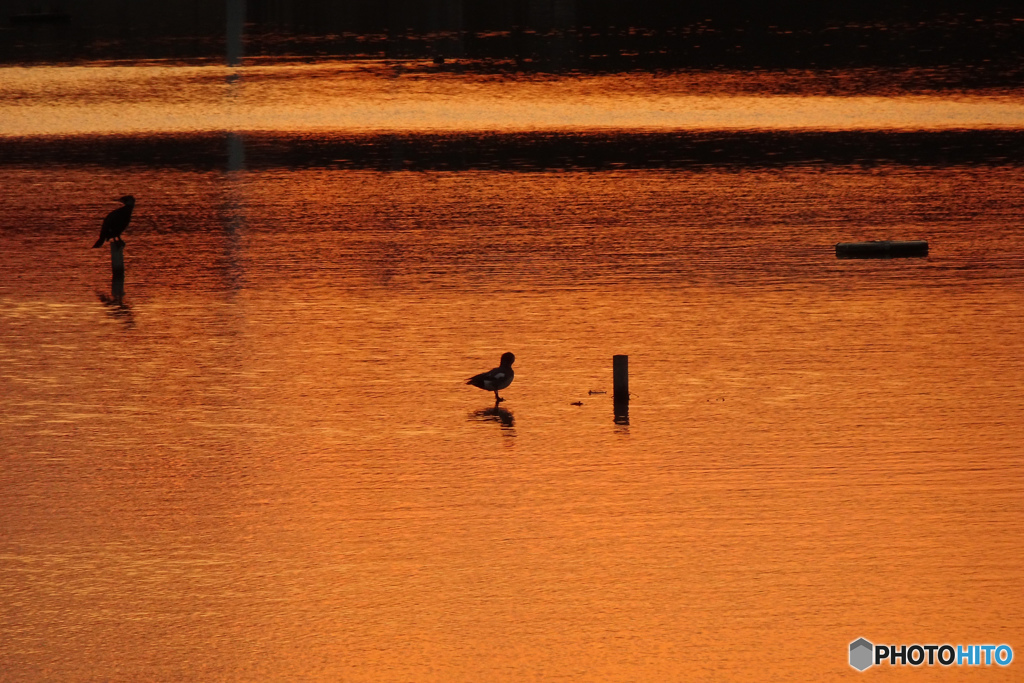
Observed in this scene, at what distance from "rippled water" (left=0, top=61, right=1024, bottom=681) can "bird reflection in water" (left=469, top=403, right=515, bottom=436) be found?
46 millimetres

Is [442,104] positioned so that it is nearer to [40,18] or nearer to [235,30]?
[235,30]

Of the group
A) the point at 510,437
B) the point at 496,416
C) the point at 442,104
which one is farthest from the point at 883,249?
the point at 442,104

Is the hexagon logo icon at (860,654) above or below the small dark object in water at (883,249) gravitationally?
below

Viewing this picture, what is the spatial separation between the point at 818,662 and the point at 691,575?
4.79 ft

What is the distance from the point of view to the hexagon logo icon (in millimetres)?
9891

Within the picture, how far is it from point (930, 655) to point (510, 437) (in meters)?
5.02

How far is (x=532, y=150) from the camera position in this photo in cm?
3216

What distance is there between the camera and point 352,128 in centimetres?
3600

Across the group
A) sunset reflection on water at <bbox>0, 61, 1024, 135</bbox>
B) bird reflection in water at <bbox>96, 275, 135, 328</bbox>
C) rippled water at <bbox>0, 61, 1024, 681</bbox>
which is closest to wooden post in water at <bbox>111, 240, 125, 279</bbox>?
bird reflection in water at <bbox>96, 275, 135, 328</bbox>

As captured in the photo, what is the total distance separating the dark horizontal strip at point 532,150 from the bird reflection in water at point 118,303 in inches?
392

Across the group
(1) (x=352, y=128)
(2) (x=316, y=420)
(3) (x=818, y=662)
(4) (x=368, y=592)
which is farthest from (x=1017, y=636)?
(1) (x=352, y=128)

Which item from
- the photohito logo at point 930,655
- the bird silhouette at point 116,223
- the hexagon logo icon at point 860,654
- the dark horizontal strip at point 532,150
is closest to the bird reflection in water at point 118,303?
the bird silhouette at point 116,223

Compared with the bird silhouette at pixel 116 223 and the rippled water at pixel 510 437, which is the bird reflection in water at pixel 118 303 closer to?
the rippled water at pixel 510 437

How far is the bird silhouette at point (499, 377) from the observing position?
15359mm
